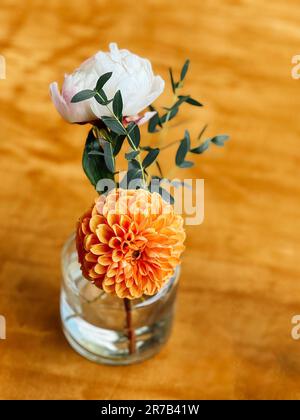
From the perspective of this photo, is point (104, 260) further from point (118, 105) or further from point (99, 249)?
point (118, 105)

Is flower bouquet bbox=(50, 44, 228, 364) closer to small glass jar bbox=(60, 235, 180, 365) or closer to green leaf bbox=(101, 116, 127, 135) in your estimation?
green leaf bbox=(101, 116, 127, 135)

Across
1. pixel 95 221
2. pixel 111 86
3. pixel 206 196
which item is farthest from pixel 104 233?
pixel 206 196

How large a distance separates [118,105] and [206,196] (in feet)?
1.07

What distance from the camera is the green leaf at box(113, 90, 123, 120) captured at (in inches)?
23.3

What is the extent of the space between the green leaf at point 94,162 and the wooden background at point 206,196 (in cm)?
21

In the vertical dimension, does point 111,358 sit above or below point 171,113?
below

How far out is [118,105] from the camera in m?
0.60

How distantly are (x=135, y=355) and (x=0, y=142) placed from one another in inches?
13.0

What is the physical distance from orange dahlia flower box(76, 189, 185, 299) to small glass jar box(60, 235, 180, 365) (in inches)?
5.0
